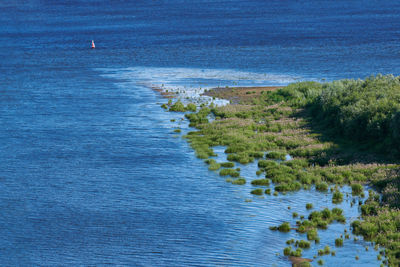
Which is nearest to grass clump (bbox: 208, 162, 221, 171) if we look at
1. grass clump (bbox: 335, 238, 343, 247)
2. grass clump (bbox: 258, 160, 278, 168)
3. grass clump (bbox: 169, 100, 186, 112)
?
grass clump (bbox: 258, 160, 278, 168)

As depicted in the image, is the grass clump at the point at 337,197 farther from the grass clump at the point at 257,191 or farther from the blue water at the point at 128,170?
the grass clump at the point at 257,191

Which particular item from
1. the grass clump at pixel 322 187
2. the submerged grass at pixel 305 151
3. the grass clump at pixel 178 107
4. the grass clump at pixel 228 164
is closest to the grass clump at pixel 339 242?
the submerged grass at pixel 305 151

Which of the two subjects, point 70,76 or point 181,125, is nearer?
point 181,125

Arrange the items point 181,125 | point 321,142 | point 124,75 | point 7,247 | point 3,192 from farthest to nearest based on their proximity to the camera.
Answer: point 124,75
point 181,125
point 321,142
point 3,192
point 7,247

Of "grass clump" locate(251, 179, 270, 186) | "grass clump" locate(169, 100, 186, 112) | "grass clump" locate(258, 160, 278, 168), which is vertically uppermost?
"grass clump" locate(169, 100, 186, 112)

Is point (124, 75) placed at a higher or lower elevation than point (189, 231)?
higher

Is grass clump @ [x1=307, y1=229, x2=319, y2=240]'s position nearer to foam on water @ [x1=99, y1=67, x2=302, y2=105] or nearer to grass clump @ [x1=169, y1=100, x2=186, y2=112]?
grass clump @ [x1=169, y1=100, x2=186, y2=112]

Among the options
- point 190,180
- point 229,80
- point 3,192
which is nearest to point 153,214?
point 190,180

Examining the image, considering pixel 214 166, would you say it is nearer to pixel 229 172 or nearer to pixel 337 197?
pixel 229 172

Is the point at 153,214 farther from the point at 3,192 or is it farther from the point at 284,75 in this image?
the point at 284,75

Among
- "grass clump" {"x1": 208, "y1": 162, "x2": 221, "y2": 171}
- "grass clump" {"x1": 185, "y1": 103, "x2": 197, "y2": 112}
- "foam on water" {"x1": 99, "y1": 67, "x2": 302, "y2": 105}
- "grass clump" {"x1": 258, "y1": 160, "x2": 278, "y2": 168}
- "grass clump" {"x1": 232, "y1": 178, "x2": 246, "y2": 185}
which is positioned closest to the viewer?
"grass clump" {"x1": 232, "y1": 178, "x2": 246, "y2": 185}
